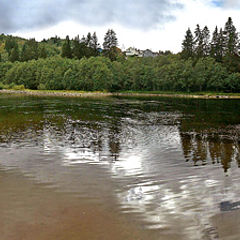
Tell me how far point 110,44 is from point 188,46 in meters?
43.2

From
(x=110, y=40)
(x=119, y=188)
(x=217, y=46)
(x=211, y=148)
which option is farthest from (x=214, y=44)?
(x=119, y=188)

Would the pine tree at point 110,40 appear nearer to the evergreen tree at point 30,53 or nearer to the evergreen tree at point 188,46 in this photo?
the evergreen tree at point 188,46

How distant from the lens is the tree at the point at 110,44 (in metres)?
148

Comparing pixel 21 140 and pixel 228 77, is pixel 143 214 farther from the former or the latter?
pixel 228 77

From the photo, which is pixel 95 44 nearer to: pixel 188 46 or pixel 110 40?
pixel 110 40

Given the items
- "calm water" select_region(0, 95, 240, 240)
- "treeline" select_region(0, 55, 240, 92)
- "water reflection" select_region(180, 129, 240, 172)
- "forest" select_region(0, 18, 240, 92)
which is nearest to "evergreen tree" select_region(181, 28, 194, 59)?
"forest" select_region(0, 18, 240, 92)

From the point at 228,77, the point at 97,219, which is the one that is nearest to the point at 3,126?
the point at 97,219

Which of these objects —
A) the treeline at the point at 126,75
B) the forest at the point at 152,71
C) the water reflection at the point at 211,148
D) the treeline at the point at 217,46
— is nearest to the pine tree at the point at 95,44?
the forest at the point at 152,71

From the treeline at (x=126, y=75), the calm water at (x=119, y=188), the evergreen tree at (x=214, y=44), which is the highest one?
the evergreen tree at (x=214, y=44)

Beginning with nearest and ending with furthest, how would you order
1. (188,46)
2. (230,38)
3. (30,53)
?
(230,38) → (188,46) → (30,53)

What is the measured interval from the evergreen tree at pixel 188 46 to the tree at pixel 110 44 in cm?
3850

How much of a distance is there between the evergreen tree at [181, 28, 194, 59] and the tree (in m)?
38.5

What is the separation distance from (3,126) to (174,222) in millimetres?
21351

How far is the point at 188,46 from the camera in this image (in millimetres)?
126500
